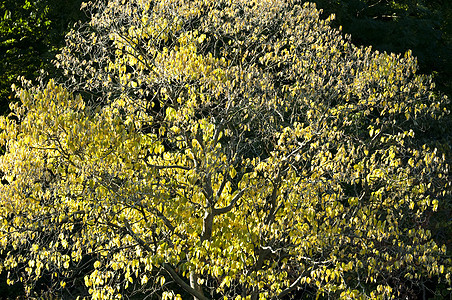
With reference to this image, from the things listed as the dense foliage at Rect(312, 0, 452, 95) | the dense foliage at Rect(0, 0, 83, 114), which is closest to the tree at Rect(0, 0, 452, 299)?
the dense foliage at Rect(312, 0, 452, 95)

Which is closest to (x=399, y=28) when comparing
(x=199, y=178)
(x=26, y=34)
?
(x=26, y=34)

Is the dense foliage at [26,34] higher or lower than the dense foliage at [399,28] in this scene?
higher

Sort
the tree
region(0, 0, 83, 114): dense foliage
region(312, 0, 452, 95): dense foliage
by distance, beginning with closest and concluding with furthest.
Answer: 1. the tree
2. region(312, 0, 452, 95): dense foliage
3. region(0, 0, 83, 114): dense foliage

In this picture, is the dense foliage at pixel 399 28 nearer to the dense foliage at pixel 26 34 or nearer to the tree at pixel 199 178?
the dense foliage at pixel 26 34

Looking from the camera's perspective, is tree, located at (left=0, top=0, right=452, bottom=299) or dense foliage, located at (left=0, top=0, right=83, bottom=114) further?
dense foliage, located at (left=0, top=0, right=83, bottom=114)

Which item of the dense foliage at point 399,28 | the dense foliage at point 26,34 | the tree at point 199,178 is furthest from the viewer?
the dense foliage at point 26,34

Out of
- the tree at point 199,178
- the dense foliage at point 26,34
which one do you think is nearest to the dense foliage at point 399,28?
the dense foliage at point 26,34

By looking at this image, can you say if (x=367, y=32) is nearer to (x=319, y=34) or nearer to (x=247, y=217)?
(x=319, y=34)

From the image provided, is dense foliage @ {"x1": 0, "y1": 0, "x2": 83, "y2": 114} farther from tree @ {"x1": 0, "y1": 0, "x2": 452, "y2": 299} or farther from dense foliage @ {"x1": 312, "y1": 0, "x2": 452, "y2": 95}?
tree @ {"x1": 0, "y1": 0, "x2": 452, "y2": 299}

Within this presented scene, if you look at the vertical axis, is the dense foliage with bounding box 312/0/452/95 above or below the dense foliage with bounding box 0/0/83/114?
below

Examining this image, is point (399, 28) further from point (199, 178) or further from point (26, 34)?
point (199, 178)

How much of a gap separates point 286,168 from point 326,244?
3.29 feet

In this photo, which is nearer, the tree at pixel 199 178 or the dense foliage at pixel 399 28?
the tree at pixel 199 178

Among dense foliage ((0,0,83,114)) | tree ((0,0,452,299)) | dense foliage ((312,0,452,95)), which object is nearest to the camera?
tree ((0,0,452,299))
